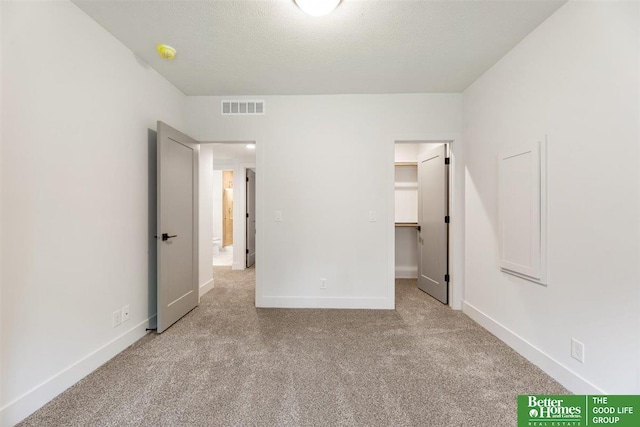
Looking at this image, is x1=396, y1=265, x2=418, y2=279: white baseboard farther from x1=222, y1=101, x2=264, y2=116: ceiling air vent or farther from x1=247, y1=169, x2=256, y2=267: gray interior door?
x1=222, y1=101, x2=264, y2=116: ceiling air vent

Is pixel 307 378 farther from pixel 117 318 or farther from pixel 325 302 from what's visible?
pixel 117 318

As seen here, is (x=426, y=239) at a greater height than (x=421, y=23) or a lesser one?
lesser

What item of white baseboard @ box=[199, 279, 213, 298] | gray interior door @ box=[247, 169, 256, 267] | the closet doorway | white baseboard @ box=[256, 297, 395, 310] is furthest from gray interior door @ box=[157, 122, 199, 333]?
the closet doorway

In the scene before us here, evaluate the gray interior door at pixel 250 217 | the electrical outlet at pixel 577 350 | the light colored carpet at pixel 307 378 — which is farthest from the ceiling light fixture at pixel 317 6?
the gray interior door at pixel 250 217

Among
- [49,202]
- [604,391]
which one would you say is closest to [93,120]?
[49,202]

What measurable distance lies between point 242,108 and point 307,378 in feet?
9.67

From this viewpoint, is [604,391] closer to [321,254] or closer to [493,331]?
[493,331]

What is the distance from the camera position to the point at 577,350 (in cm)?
170

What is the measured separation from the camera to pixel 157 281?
8.29 feet

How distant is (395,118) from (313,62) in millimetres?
1231

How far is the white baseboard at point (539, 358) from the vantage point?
5.46ft

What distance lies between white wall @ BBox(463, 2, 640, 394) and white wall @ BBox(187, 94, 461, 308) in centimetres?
118

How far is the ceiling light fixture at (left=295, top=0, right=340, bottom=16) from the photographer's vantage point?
1693mm

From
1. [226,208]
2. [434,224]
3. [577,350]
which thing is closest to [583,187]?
[577,350]
